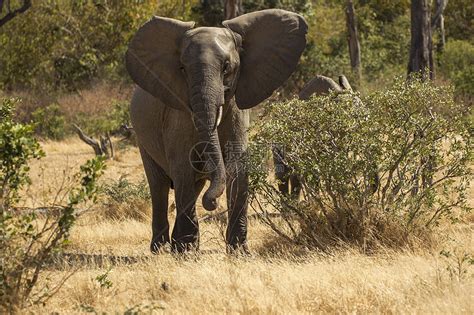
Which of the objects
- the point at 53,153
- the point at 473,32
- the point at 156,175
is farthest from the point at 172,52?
the point at 473,32

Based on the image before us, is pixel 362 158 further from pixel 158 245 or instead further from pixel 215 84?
pixel 158 245

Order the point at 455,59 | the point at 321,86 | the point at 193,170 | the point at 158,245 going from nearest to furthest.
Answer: the point at 193,170
the point at 158,245
the point at 321,86
the point at 455,59

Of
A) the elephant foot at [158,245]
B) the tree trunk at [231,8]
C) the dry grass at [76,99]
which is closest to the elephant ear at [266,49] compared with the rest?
the elephant foot at [158,245]

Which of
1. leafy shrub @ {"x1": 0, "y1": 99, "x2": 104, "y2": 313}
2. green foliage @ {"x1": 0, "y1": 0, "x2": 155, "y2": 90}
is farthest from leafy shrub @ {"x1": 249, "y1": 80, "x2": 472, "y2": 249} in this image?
green foliage @ {"x1": 0, "y1": 0, "x2": 155, "y2": 90}

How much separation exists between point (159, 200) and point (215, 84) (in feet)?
8.71

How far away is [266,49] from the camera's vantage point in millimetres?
8945

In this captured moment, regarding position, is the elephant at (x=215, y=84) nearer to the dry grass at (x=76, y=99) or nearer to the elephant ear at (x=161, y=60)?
the elephant ear at (x=161, y=60)

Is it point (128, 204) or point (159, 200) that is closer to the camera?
point (159, 200)

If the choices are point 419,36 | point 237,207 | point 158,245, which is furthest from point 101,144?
point 237,207

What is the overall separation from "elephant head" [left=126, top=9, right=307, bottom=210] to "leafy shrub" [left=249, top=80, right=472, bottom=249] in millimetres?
436

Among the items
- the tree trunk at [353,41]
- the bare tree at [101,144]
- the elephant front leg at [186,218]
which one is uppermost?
the elephant front leg at [186,218]

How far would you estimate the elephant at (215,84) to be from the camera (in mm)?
8188

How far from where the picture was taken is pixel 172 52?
8.82 meters

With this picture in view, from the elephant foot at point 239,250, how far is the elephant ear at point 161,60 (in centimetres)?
145
